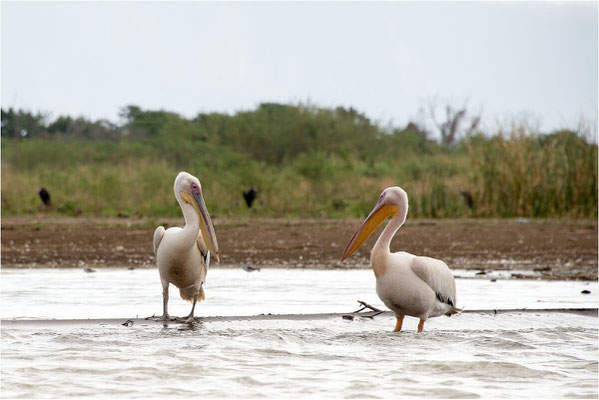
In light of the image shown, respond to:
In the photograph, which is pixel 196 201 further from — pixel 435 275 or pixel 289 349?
pixel 435 275

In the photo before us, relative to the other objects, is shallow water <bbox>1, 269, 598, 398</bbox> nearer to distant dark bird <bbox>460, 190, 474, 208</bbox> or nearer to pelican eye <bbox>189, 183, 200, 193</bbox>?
pelican eye <bbox>189, 183, 200, 193</bbox>

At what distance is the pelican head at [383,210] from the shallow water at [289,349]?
1.95 feet

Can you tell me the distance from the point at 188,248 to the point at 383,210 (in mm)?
1445

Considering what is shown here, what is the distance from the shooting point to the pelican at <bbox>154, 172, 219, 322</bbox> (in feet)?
23.1

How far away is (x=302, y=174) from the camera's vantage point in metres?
24.7

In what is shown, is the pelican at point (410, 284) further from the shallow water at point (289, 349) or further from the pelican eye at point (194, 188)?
the pelican eye at point (194, 188)

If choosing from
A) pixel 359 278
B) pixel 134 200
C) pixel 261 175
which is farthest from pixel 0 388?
pixel 261 175

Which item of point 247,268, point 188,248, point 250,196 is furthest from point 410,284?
point 250,196

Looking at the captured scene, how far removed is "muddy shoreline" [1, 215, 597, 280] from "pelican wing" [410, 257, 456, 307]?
337 cm

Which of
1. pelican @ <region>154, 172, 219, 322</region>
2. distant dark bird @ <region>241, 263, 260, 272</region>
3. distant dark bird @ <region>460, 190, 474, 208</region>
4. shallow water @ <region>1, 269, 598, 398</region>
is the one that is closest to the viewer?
shallow water @ <region>1, 269, 598, 398</region>

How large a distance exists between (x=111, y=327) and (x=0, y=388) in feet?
Answer: 4.91

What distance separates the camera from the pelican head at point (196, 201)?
7266mm

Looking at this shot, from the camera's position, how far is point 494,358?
6.00 m

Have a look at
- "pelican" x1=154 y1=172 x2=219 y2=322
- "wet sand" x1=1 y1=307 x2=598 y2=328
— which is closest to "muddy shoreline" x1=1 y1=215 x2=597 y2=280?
"wet sand" x1=1 y1=307 x2=598 y2=328
